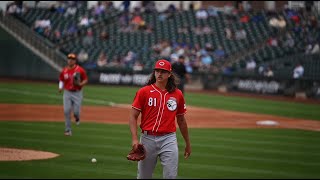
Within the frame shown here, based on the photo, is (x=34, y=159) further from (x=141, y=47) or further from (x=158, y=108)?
(x=141, y=47)

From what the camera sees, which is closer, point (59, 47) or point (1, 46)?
point (1, 46)

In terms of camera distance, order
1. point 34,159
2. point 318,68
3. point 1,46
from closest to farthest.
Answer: point 34,159
point 1,46
point 318,68

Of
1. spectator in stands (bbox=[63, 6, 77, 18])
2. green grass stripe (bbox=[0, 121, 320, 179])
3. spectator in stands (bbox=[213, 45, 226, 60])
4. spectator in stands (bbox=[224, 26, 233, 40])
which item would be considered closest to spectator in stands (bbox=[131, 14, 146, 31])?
spectator in stands (bbox=[63, 6, 77, 18])

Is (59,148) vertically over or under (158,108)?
under

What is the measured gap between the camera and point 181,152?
1631 centimetres

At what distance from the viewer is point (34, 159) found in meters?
Result: 14.1

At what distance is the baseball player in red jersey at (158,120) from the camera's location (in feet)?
31.7

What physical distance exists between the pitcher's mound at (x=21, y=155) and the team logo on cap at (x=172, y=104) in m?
5.08

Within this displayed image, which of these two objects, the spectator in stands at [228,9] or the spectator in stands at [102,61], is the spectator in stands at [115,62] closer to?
the spectator in stands at [102,61]

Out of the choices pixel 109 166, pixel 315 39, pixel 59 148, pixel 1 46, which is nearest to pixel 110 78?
pixel 315 39

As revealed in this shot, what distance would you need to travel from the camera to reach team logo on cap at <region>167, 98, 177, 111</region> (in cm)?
977

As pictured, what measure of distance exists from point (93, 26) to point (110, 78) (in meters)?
4.65

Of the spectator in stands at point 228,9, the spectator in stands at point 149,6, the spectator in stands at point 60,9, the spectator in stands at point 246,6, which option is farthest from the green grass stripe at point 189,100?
the spectator in stands at point 246,6

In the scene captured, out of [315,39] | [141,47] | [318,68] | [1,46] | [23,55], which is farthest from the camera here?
[141,47]
